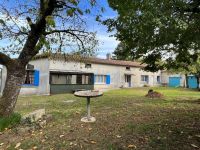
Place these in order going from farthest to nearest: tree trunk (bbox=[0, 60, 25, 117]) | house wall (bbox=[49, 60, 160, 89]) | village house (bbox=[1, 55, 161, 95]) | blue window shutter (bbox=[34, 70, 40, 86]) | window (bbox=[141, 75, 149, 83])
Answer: window (bbox=[141, 75, 149, 83]), house wall (bbox=[49, 60, 160, 89]), blue window shutter (bbox=[34, 70, 40, 86]), village house (bbox=[1, 55, 161, 95]), tree trunk (bbox=[0, 60, 25, 117])

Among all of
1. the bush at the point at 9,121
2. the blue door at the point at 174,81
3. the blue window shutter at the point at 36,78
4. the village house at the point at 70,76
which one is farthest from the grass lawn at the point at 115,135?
the blue door at the point at 174,81

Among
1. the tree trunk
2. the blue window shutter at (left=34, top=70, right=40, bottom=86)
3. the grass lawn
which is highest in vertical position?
the blue window shutter at (left=34, top=70, right=40, bottom=86)

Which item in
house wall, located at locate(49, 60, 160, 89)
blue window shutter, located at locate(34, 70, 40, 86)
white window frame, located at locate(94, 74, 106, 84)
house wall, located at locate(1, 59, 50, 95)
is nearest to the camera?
house wall, located at locate(1, 59, 50, 95)

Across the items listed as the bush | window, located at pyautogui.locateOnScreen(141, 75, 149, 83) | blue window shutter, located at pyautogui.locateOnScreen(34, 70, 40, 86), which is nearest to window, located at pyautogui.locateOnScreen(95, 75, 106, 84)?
blue window shutter, located at pyautogui.locateOnScreen(34, 70, 40, 86)

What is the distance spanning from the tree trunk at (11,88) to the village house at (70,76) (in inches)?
572

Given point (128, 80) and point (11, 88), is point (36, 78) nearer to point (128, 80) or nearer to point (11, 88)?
point (128, 80)

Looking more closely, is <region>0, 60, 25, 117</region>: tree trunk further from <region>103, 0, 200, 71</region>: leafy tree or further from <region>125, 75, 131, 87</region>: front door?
<region>125, 75, 131, 87</region>: front door

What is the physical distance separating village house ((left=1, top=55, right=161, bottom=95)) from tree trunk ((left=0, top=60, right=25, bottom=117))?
14.5m

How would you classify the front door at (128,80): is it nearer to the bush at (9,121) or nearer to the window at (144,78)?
the window at (144,78)

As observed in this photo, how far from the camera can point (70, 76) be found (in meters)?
33.6

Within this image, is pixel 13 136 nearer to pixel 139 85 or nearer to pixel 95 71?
pixel 95 71

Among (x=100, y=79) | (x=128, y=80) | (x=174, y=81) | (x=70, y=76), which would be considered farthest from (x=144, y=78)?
(x=70, y=76)

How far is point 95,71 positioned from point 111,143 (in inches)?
1228

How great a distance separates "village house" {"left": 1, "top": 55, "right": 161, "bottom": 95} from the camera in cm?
3133
